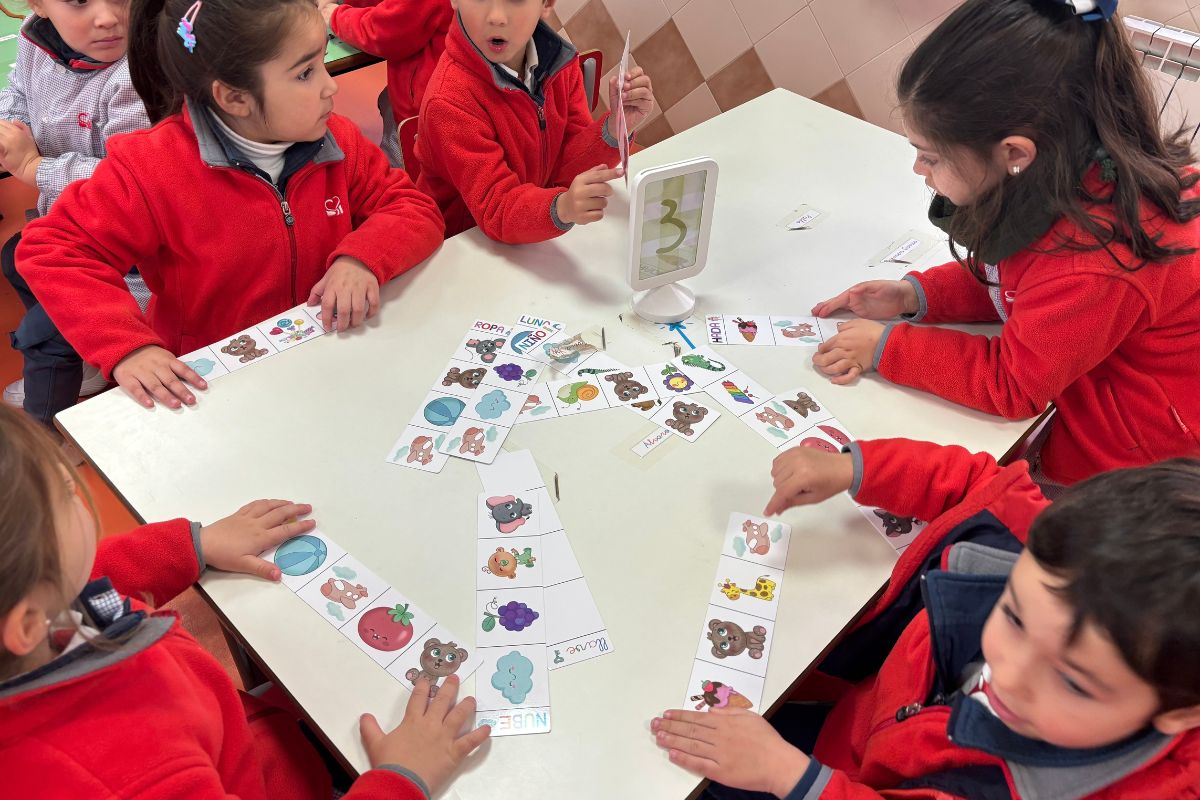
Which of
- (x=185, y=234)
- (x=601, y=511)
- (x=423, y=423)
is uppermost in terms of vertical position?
(x=185, y=234)

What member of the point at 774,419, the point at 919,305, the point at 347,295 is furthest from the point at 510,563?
the point at 919,305

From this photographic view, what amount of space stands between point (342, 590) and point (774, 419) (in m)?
0.67

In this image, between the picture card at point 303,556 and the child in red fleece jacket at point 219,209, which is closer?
the picture card at point 303,556

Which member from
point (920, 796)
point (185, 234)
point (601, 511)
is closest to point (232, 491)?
point (601, 511)

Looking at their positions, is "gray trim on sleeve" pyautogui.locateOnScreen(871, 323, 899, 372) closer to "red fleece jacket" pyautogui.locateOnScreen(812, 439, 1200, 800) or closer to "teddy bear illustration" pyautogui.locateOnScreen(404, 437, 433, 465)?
"red fleece jacket" pyautogui.locateOnScreen(812, 439, 1200, 800)

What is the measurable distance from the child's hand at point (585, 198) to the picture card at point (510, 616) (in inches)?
29.0

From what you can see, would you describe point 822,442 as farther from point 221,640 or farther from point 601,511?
point 221,640

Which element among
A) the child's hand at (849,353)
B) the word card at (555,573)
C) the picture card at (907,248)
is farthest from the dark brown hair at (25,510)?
the picture card at (907,248)

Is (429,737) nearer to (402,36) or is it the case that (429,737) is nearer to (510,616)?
(510,616)

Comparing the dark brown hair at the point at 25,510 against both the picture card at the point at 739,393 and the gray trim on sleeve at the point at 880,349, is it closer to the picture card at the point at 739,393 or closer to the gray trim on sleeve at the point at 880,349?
the picture card at the point at 739,393

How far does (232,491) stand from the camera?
45.4 inches

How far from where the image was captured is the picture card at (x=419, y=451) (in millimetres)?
1191

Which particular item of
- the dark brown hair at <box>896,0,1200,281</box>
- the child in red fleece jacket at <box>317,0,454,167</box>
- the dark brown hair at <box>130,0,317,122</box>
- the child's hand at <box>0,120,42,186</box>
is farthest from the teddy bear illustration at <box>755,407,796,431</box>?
the child's hand at <box>0,120,42,186</box>

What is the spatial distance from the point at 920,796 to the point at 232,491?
3.10ft
